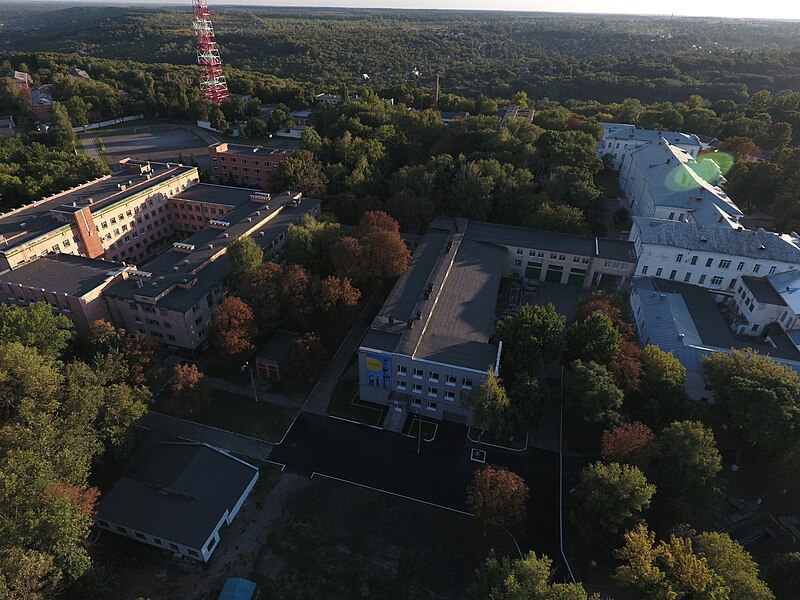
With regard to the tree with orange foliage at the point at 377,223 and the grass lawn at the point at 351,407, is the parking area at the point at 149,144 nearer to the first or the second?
the tree with orange foliage at the point at 377,223

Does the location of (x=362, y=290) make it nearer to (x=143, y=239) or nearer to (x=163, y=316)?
(x=163, y=316)

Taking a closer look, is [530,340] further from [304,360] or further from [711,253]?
[711,253]

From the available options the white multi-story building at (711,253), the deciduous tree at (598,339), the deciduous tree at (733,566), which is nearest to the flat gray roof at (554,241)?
the white multi-story building at (711,253)

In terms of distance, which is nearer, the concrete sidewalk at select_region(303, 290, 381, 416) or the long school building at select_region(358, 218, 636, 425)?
the long school building at select_region(358, 218, 636, 425)

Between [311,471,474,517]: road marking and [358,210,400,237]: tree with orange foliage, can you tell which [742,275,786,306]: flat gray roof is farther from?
[358,210,400,237]: tree with orange foliage

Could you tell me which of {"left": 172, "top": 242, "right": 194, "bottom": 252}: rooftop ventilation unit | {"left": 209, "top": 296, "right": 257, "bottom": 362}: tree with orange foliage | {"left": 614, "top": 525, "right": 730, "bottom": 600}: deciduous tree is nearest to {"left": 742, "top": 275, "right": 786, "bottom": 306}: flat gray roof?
{"left": 614, "top": 525, "right": 730, "bottom": 600}: deciduous tree

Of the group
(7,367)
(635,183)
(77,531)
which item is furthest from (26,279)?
(635,183)

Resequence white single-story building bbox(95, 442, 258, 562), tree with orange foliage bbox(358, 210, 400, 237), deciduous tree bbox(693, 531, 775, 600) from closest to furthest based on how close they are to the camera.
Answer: deciduous tree bbox(693, 531, 775, 600)
white single-story building bbox(95, 442, 258, 562)
tree with orange foliage bbox(358, 210, 400, 237)
